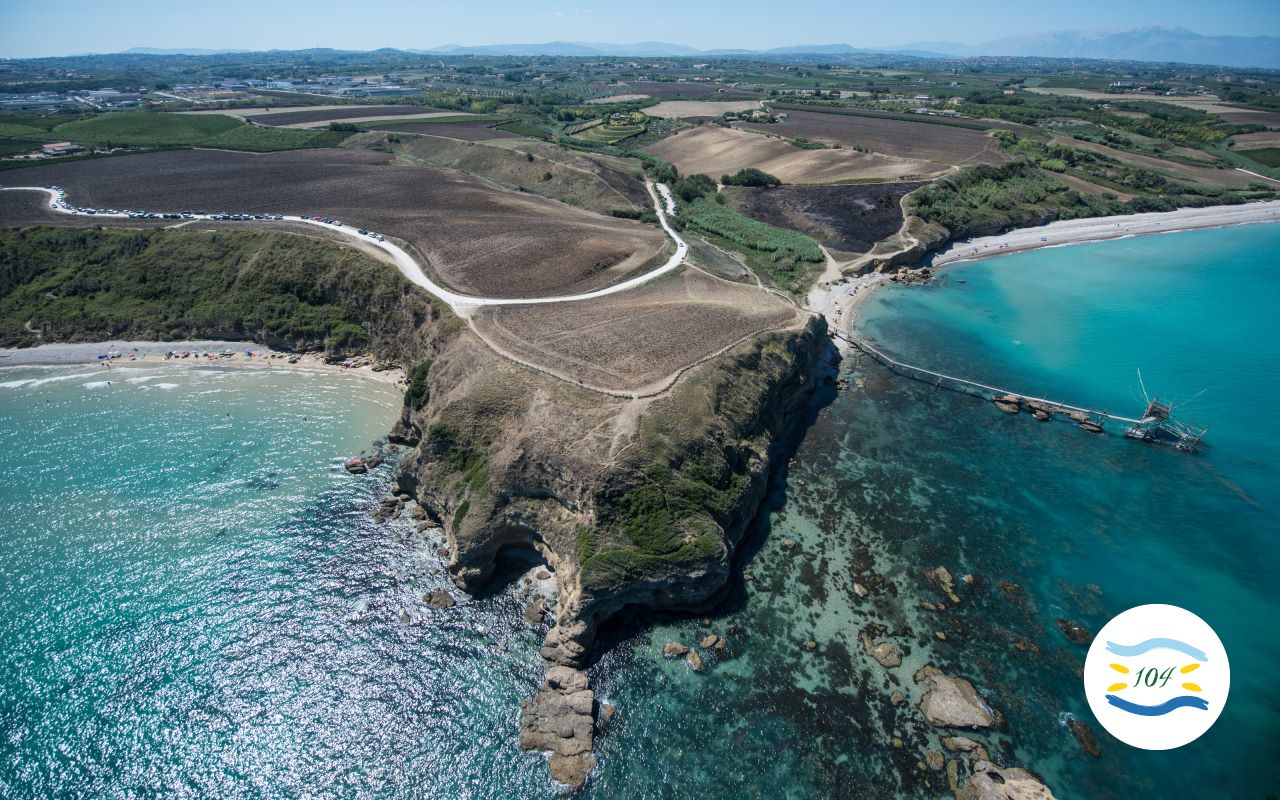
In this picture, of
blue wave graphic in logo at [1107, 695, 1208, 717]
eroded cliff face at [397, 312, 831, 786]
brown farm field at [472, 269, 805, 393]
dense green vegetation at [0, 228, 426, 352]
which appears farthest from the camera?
dense green vegetation at [0, 228, 426, 352]

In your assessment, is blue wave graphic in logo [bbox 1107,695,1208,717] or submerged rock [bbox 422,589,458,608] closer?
blue wave graphic in logo [bbox 1107,695,1208,717]

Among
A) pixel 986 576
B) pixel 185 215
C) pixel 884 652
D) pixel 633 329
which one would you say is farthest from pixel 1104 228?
pixel 185 215

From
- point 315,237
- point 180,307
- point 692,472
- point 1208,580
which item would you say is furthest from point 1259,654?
point 180,307

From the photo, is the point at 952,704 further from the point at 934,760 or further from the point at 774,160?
the point at 774,160

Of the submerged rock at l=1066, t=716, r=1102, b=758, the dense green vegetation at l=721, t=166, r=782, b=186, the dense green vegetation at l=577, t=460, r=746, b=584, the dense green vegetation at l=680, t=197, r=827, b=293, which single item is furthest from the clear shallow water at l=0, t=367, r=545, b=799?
the dense green vegetation at l=721, t=166, r=782, b=186

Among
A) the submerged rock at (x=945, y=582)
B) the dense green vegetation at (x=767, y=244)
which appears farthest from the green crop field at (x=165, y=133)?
the submerged rock at (x=945, y=582)

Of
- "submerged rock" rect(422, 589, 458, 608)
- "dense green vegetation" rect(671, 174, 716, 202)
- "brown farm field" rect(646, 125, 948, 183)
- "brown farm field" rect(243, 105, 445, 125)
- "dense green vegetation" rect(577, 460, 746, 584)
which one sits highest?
"brown farm field" rect(243, 105, 445, 125)

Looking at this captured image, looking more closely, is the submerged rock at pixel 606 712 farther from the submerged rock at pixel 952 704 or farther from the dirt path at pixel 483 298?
the dirt path at pixel 483 298

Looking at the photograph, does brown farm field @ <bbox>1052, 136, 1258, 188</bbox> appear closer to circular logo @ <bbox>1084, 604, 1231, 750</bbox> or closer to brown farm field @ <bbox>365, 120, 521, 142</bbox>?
circular logo @ <bbox>1084, 604, 1231, 750</bbox>
